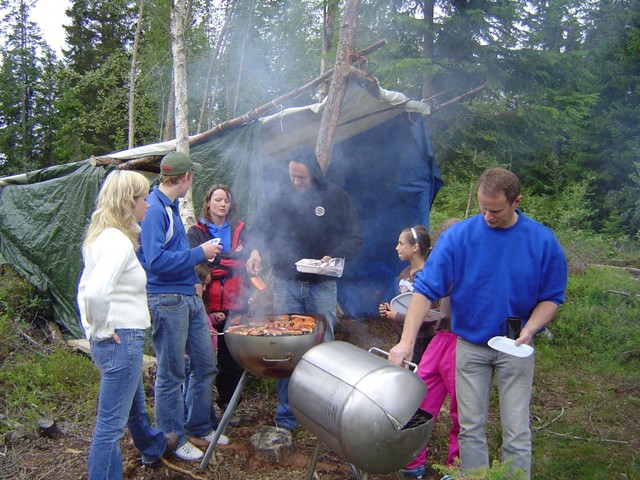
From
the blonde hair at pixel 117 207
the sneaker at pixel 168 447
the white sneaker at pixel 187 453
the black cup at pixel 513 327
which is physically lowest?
the white sneaker at pixel 187 453

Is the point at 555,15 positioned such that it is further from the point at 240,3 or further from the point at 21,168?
the point at 21,168

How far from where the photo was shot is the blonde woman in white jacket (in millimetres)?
2352

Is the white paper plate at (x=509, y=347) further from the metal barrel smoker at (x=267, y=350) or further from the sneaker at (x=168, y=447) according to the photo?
the sneaker at (x=168, y=447)

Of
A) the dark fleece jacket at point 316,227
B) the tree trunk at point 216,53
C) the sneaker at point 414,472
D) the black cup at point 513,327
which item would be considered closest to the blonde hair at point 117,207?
the dark fleece jacket at point 316,227

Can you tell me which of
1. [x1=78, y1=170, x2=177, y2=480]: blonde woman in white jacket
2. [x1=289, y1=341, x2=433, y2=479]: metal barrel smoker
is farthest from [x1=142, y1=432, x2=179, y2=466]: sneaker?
[x1=289, y1=341, x2=433, y2=479]: metal barrel smoker

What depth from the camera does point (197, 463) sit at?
10.3 feet

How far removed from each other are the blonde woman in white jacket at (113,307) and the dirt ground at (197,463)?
24.7 inches

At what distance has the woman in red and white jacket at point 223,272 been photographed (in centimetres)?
376

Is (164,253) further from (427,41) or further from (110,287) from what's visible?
(427,41)

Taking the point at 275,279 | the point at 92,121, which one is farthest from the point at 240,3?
the point at 275,279

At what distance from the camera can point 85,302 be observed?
2332mm

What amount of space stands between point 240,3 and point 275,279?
22707 mm

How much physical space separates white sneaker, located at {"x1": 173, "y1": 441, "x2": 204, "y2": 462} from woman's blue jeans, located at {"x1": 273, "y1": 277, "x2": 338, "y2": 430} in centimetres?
64

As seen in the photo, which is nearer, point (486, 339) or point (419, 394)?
point (419, 394)
